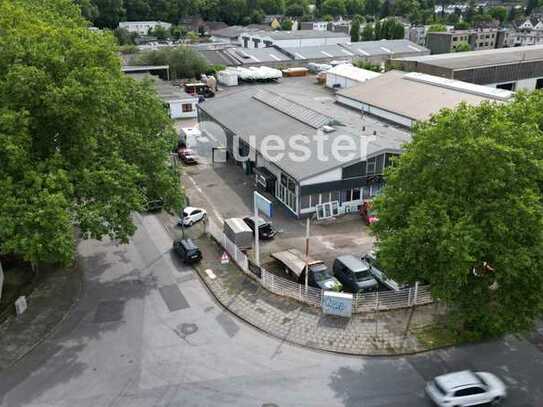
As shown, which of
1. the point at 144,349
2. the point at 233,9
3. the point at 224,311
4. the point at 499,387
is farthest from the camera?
the point at 233,9

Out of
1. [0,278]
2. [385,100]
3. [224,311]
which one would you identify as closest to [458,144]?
[224,311]

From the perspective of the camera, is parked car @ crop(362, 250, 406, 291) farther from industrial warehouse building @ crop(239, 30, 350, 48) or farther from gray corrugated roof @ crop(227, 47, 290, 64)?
industrial warehouse building @ crop(239, 30, 350, 48)

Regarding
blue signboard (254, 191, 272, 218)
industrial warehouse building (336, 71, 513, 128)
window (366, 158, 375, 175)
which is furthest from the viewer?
industrial warehouse building (336, 71, 513, 128)

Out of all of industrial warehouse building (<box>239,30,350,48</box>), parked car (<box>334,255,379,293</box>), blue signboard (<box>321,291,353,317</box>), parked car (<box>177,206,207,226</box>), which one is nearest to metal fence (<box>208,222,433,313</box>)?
blue signboard (<box>321,291,353,317</box>)

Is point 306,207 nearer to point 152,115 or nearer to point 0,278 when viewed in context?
point 152,115

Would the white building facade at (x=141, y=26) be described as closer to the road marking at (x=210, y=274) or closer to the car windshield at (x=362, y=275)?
the road marking at (x=210, y=274)

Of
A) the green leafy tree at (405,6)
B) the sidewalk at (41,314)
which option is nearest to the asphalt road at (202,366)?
the sidewalk at (41,314)

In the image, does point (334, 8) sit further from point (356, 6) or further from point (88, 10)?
point (88, 10)
